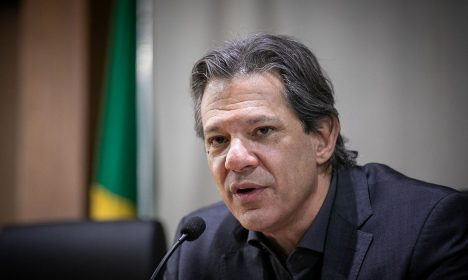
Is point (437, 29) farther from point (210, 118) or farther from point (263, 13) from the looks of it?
point (210, 118)

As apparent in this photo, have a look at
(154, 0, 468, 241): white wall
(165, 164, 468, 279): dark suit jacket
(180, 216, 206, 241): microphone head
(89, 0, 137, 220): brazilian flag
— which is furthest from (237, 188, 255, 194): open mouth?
(89, 0, 137, 220): brazilian flag

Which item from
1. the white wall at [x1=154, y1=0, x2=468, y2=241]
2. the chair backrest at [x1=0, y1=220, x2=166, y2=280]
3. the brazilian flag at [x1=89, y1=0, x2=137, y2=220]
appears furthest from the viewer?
the brazilian flag at [x1=89, y1=0, x2=137, y2=220]

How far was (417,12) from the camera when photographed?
2.30 metres

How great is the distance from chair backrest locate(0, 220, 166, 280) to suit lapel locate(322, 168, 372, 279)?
669mm

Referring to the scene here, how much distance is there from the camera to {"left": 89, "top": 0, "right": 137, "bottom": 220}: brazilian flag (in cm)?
268

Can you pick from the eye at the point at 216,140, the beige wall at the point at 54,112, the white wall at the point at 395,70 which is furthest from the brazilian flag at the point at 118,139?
the eye at the point at 216,140

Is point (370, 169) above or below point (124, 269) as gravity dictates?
above

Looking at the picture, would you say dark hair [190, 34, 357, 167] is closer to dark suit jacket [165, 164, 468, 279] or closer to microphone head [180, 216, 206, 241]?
dark suit jacket [165, 164, 468, 279]

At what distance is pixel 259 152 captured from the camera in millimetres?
A: 1359

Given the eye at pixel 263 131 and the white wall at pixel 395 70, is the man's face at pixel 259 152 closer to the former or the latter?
the eye at pixel 263 131

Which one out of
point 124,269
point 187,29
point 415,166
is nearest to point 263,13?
point 187,29

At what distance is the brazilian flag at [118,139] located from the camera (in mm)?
2682

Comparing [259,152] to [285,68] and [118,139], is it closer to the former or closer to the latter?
[285,68]

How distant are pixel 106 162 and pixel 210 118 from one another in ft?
4.73
